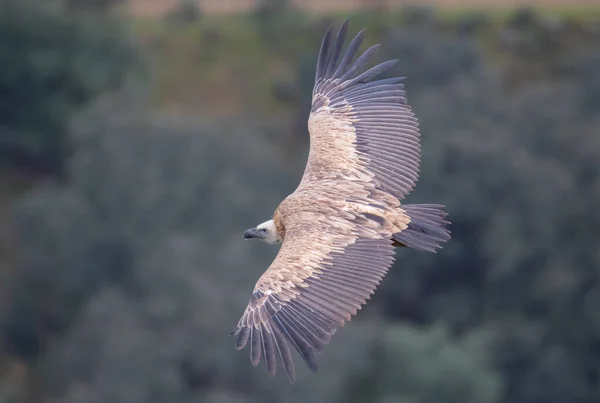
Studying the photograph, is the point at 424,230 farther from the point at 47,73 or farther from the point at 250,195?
the point at 47,73

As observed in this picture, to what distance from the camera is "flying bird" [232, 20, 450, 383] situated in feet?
31.9

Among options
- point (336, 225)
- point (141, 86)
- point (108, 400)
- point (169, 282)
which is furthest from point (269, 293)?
point (141, 86)

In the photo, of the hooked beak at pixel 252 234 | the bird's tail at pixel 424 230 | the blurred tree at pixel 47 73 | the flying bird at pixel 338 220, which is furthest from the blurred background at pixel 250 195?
the bird's tail at pixel 424 230

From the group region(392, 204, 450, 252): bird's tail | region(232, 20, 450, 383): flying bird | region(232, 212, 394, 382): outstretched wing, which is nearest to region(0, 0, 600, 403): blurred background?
region(232, 20, 450, 383): flying bird

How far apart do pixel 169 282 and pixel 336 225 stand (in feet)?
70.9

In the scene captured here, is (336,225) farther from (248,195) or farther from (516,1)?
(516,1)

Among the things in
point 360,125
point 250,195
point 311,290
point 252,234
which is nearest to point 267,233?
point 252,234

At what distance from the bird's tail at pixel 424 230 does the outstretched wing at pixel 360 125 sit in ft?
1.84

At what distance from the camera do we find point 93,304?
32344 mm

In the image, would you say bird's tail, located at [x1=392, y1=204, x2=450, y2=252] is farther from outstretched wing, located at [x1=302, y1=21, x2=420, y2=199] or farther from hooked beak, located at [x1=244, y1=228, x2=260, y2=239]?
hooked beak, located at [x1=244, y1=228, x2=260, y2=239]

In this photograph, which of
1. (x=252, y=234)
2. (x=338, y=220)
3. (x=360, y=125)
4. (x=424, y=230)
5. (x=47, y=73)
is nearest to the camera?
(x=338, y=220)

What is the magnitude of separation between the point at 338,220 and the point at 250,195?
2523 centimetres

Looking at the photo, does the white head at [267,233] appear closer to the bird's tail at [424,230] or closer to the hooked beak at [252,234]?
the hooked beak at [252,234]

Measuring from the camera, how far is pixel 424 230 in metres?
10.8
